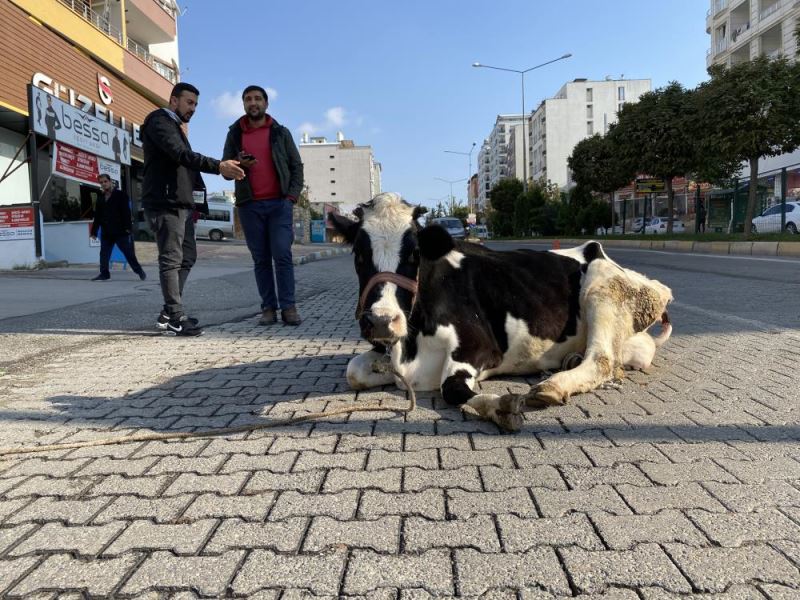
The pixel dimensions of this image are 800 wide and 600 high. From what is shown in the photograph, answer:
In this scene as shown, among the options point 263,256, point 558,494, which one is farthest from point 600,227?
point 558,494

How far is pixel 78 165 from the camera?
60.2 ft

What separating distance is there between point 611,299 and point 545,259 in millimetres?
597

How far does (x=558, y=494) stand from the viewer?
2.28 m

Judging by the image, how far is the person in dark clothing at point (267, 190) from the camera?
21.6 ft

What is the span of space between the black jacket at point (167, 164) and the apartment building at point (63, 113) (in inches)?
483

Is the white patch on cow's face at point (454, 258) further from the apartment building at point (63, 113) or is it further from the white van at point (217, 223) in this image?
the white van at point (217, 223)

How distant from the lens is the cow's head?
2.96 metres

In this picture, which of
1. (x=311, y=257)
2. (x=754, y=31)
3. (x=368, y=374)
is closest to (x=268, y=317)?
(x=368, y=374)

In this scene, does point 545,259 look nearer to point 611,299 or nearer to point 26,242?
point 611,299

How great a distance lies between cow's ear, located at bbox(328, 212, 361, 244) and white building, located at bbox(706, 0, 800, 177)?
1555 inches

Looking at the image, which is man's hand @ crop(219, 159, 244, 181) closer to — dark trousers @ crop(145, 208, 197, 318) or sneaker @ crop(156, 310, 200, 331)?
dark trousers @ crop(145, 208, 197, 318)

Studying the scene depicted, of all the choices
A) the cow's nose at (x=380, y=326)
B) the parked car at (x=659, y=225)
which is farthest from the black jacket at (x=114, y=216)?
the parked car at (x=659, y=225)

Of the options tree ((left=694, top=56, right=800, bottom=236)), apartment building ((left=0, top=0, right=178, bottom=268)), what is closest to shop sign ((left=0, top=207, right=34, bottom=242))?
apartment building ((left=0, top=0, right=178, bottom=268))

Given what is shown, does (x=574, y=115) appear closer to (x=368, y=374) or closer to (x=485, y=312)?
(x=485, y=312)
